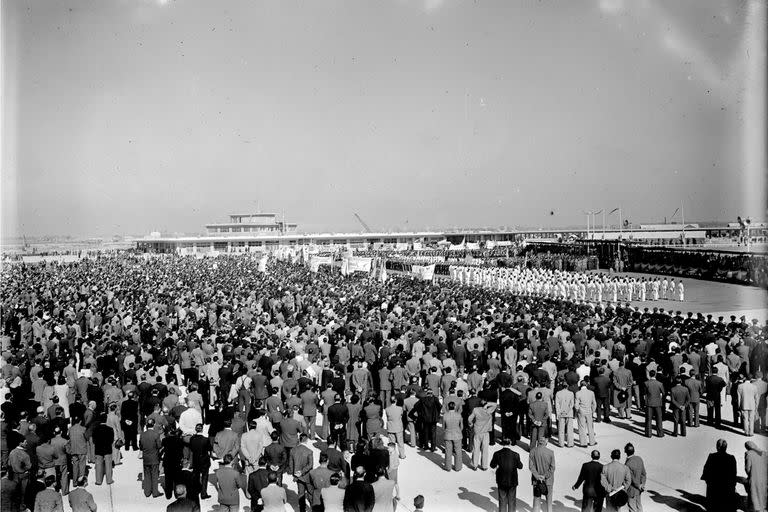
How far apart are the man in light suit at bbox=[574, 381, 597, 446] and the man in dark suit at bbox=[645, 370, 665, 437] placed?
46.7 inches

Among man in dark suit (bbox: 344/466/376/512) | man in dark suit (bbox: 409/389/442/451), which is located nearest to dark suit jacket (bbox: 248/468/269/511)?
man in dark suit (bbox: 344/466/376/512)

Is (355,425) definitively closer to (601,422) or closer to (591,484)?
(591,484)

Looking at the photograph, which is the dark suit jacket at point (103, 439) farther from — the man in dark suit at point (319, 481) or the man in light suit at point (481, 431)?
the man in light suit at point (481, 431)

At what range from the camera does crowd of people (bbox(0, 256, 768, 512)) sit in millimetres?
7379

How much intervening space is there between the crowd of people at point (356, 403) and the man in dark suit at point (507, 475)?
1.0 inches

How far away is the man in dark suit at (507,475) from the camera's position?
7.55 m

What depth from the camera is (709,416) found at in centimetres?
1186

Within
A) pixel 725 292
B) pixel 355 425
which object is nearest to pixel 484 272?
pixel 725 292

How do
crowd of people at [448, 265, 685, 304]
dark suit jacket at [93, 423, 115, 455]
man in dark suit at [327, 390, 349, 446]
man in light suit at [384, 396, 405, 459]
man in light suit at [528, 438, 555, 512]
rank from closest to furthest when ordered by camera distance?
man in light suit at [528, 438, 555, 512] < dark suit jacket at [93, 423, 115, 455] < man in light suit at [384, 396, 405, 459] < man in dark suit at [327, 390, 349, 446] < crowd of people at [448, 265, 685, 304]

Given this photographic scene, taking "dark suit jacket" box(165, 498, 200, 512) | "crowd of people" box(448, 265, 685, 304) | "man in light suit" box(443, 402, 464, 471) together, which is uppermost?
"crowd of people" box(448, 265, 685, 304)

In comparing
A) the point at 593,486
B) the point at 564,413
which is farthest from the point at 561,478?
the point at 593,486

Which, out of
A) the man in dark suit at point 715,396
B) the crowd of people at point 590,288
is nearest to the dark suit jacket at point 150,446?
the man in dark suit at point 715,396

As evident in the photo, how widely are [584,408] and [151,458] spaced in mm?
7043

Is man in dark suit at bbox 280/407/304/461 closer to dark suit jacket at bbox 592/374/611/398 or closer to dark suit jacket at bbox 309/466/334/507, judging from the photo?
dark suit jacket at bbox 309/466/334/507
